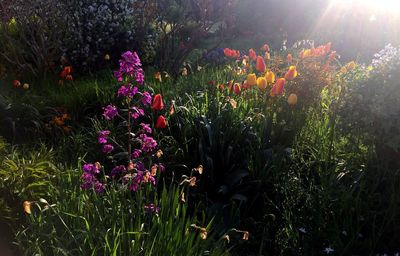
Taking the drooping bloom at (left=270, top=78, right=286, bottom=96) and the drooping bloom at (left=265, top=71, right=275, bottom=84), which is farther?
the drooping bloom at (left=265, top=71, right=275, bottom=84)

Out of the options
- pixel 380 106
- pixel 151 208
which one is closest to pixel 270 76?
pixel 380 106

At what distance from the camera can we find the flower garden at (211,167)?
9.41 ft

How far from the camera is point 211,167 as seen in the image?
13.4 feet

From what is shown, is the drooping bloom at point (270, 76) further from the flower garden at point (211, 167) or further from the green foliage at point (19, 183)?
the green foliage at point (19, 183)

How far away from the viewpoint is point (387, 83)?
4.07 metres

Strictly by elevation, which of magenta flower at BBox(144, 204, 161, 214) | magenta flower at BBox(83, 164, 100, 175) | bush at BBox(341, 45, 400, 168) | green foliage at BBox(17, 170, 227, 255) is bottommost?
green foliage at BBox(17, 170, 227, 255)

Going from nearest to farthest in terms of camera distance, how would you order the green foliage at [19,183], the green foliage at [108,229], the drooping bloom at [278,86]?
the green foliage at [108,229]
the green foliage at [19,183]
the drooping bloom at [278,86]

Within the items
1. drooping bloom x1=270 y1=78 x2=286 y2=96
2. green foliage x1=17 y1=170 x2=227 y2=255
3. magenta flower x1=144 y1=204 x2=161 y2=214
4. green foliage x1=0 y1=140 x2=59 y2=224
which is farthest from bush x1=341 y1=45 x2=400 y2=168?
green foliage x1=0 y1=140 x2=59 y2=224

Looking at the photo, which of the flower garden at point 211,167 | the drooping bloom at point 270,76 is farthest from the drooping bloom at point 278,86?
the drooping bloom at point 270,76

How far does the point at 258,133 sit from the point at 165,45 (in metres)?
3.90

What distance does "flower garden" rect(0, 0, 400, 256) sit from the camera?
287cm

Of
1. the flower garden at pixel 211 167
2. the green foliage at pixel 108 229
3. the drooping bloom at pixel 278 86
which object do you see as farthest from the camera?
the drooping bloom at pixel 278 86

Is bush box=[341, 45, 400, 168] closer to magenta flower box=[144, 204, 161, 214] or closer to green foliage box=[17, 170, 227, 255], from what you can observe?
green foliage box=[17, 170, 227, 255]

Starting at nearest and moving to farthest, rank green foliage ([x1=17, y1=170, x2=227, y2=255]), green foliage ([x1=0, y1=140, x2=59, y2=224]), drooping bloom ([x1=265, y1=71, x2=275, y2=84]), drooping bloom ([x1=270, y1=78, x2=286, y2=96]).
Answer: green foliage ([x1=17, y1=170, x2=227, y2=255])
green foliage ([x1=0, y1=140, x2=59, y2=224])
drooping bloom ([x1=270, y1=78, x2=286, y2=96])
drooping bloom ([x1=265, y1=71, x2=275, y2=84])
